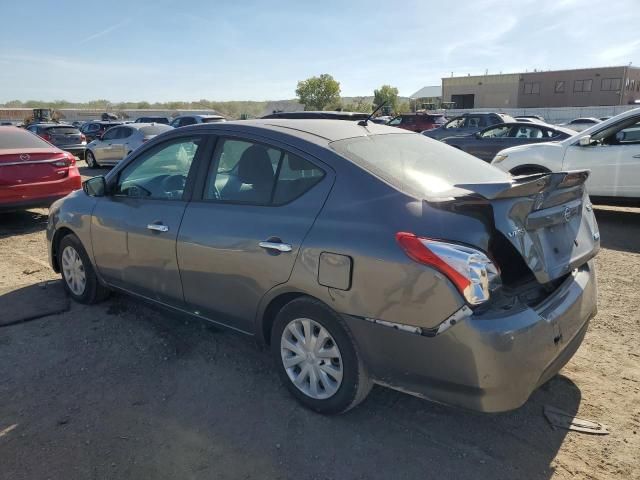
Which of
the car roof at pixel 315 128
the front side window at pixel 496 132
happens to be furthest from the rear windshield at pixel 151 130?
the car roof at pixel 315 128

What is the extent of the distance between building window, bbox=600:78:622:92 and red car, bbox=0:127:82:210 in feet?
213

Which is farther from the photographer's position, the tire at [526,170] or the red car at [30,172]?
the tire at [526,170]

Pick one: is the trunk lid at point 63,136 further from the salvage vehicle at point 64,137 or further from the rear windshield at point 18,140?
the rear windshield at point 18,140

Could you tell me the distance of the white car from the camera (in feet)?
23.7

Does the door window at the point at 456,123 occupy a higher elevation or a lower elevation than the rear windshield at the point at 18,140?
higher

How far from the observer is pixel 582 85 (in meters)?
60.1

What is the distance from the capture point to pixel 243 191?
3238 millimetres

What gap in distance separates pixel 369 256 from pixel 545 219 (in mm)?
986

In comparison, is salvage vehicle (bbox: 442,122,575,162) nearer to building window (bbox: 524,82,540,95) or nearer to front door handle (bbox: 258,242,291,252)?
front door handle (bbox: 258,242,291,252)

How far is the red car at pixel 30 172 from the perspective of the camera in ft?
24.2

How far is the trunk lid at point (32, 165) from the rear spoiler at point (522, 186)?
283 inches

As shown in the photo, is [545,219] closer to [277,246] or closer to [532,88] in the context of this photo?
[277,246]

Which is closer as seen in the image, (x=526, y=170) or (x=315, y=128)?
(x=315, y=128)

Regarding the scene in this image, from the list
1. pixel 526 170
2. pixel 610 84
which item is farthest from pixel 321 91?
pixel 526 170
